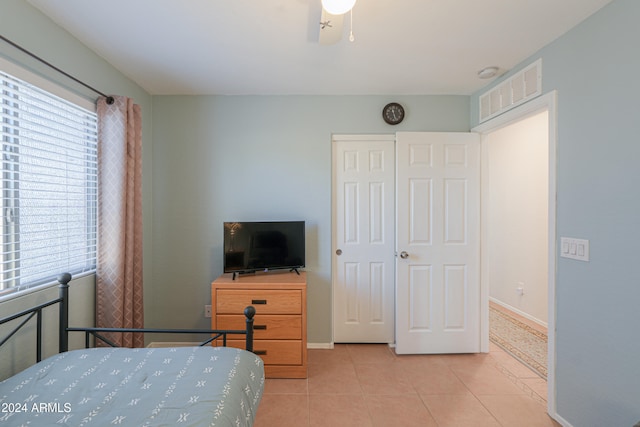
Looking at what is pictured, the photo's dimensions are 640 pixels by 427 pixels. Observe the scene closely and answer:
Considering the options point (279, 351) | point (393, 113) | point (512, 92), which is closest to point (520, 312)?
point (512, 92)

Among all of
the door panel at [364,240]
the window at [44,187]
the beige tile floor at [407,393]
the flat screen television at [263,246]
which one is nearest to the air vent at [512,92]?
the door panel at [364,240]

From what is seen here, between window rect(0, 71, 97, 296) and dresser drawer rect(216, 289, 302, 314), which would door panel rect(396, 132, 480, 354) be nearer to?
dresser drawer rect(216, 289, 302, 314)

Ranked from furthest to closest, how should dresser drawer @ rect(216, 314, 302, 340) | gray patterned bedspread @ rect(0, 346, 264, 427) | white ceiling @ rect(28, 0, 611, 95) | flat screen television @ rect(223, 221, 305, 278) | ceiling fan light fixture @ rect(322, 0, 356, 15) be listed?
1. flat screen television @ rect(223, 221, 305, 278)
2. dresser drawer @ rect(216, 314, 302, 340)
3. white ceiling @ rect(28, 0, 611, 95)
4. ceiling fan light fixture @ rect(322, 0, 356, 15)
5. gray patterned bedspread @ rect(0, 346, 264, 427)

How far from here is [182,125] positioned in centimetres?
305

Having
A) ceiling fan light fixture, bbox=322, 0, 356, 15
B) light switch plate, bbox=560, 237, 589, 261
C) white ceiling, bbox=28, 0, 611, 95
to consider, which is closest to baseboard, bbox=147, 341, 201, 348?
white ceiling, bbox=28, 0, 611, 95

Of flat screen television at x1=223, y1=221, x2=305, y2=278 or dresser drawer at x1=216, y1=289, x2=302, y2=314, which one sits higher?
flat screen television at x1=223, y1=221, x2=305, y2=278

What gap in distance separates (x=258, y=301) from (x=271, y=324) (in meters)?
0.22

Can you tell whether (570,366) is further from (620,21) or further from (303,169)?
(303,169)

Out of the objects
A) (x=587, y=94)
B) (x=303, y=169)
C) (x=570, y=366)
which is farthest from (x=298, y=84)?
(x=570, y=366)

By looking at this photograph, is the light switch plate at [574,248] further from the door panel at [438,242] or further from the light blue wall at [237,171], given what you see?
the light blue wall at [237,171]

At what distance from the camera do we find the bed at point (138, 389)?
1140 millimetres

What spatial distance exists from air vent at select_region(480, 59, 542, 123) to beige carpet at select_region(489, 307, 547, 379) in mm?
2254

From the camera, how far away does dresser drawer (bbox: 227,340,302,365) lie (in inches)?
101

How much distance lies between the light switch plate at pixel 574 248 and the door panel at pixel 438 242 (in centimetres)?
104
